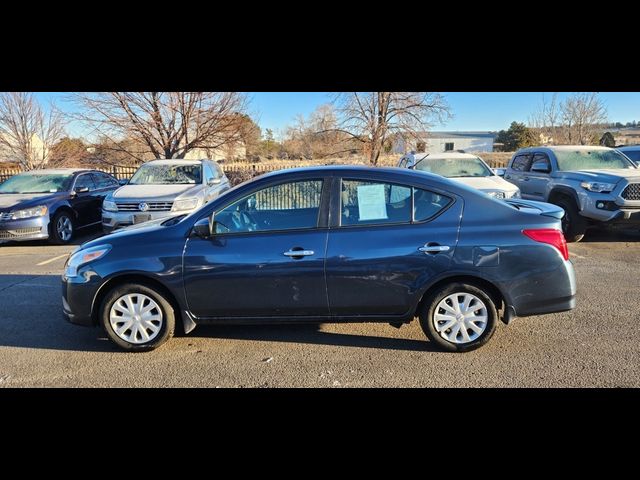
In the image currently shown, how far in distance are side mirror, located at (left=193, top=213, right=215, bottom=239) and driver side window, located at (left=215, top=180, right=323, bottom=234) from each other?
0.06 m

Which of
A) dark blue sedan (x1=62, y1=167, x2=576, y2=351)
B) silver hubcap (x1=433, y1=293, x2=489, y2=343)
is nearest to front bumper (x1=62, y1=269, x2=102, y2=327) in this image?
dark blue sedan (x1=62, y1=167, x2=576, y2=351)

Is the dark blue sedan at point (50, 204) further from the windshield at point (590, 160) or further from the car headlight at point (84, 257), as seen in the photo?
the windshield at point (590, 160)

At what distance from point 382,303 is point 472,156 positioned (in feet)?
22.5

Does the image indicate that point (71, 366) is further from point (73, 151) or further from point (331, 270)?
point (73, 151)

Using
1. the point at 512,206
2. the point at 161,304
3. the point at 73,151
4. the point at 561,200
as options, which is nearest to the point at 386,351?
the point at 512,206

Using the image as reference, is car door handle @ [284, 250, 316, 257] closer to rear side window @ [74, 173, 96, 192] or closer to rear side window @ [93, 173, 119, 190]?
rear side window @ [74, 173, 96, 192]

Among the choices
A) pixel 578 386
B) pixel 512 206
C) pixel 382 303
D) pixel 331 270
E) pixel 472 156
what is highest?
pixel 472 156

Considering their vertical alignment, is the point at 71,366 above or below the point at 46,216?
below

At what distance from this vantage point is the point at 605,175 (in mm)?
7633

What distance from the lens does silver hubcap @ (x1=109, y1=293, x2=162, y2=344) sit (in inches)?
147

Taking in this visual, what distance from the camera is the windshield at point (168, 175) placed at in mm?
9070

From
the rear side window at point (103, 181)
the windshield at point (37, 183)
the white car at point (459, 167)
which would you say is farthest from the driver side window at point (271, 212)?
the rear side window at point (103, 181)

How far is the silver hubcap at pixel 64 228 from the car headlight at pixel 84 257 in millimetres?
6151

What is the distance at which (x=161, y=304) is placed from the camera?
3.73 meters
